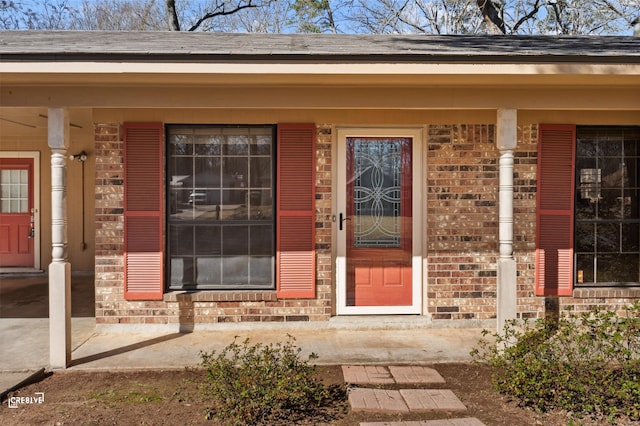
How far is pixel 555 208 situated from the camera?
18.2 ft

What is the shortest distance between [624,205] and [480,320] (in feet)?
6.97

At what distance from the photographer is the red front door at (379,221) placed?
5.67m

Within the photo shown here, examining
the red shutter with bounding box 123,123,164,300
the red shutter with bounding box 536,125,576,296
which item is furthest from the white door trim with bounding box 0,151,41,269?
the red shutter with bounding box 536,125,576,296

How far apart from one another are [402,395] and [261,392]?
1102 millimetres

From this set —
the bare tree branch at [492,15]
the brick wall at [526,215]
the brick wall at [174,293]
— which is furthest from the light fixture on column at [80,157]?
the bare tree branch at [492,15]

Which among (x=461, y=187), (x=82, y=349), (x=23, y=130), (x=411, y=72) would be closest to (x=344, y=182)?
(x=461, y=187)

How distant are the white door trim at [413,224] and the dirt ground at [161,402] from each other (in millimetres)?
1387

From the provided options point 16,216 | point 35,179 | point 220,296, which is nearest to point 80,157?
point 35,179

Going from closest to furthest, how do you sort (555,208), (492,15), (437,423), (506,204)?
(437,423), (506,204), (555,208), (492,15)

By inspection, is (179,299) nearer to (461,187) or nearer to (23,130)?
(461,187)

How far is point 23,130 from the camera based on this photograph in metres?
8.14

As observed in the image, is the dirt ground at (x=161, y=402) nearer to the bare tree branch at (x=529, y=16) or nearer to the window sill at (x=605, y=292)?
the window sill at (x=605, y=292)

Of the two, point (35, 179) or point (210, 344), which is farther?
point (35, 179)

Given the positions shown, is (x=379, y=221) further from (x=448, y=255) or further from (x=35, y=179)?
(x=35, y=179)
